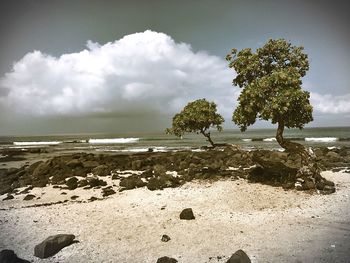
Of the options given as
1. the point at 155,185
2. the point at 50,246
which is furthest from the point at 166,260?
the point at 155,185

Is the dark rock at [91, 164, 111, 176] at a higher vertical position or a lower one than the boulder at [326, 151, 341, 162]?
lower

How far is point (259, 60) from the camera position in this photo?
1564cm

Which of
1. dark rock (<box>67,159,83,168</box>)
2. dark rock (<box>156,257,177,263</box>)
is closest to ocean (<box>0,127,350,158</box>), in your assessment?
dark rock (<box>67,159,83,168</box>)

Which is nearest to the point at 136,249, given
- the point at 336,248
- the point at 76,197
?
the point at 336,248

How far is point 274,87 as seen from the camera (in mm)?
14664

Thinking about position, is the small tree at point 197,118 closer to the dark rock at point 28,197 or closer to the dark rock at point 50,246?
the dark rock at point 28,197

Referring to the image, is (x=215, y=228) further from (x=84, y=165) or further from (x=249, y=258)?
(x=84, y=165)

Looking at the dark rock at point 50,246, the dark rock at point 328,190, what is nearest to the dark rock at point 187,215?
the dark rock at point 50,246

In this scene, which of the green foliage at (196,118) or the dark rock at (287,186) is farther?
the green foliage at (196,118)

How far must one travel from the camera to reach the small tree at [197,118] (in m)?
19.2

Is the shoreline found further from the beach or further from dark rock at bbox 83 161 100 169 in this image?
dark rock at bbox 83 161 100 169

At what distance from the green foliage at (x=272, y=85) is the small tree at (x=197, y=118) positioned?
3200 mm

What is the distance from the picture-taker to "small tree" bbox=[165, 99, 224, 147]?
757 inches

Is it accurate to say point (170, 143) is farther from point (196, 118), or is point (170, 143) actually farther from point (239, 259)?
point (239, 259)
